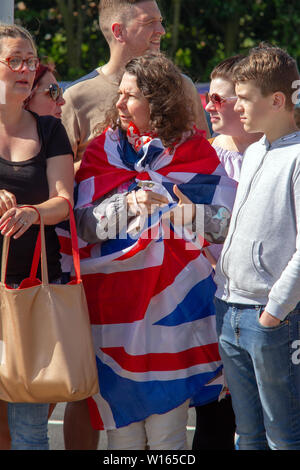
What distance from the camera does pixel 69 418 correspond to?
3.33 metres

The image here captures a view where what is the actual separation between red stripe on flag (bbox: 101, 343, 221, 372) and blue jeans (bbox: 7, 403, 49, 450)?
1.11 ft

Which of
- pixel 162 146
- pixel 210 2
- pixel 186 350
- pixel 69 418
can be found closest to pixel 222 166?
pixel 162 146

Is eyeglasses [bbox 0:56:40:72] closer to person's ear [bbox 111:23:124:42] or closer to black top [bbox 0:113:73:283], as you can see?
black top [bbox 0:113:73:283]

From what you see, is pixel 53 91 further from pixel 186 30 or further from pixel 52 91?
pixel 186 30

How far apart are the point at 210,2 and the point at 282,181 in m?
9.47

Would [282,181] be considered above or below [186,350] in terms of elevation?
above

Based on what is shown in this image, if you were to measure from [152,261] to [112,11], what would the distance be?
1.62 meters

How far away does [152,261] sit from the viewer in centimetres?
293

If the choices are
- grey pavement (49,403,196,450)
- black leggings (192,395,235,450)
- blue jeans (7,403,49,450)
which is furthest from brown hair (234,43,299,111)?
grey pavement (49,403,196,450)

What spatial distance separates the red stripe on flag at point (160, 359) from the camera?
2908mm

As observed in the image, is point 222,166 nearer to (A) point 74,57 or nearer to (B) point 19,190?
(B) point 19,190

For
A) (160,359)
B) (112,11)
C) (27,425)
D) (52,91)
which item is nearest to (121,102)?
(52,91)

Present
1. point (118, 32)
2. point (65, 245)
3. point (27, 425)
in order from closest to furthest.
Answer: point (27, 425) → point (65, 245) → point (118, 32)

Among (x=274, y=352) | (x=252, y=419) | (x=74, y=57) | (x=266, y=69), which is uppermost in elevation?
(x=266, y=69)
